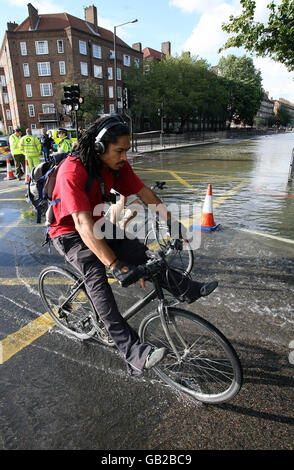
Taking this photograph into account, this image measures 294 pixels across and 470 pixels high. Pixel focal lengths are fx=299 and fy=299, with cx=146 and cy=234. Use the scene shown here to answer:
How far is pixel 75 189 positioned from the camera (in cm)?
205

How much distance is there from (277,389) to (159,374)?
2.97 feet

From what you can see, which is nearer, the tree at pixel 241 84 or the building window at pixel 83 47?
the building window at pixel 83 47

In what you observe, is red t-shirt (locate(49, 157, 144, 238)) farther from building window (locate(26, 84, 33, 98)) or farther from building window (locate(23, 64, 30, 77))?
building window (locate(23, 64, 30, 77))

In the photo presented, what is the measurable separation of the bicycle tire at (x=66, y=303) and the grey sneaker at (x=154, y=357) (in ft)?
2.42

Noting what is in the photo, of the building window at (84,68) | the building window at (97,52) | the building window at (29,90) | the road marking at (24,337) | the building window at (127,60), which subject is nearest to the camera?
the road marking at (24,337)

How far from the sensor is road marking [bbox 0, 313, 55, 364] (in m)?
2.71

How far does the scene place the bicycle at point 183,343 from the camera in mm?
2070

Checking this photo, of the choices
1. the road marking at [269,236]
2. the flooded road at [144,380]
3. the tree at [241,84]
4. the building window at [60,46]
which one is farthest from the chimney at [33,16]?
the road marking at [269,236]

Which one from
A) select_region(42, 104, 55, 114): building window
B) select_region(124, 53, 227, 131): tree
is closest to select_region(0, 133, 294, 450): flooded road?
select_region(124, 53, 227, 131): tree

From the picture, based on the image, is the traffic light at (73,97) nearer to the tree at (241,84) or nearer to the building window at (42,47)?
the building window at (42,47)

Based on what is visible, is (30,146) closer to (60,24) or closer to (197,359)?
(197,359)

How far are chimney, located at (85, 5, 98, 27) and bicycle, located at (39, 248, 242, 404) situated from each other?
56.3 m

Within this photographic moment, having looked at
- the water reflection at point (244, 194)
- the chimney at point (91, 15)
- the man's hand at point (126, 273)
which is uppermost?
the chimney at point (91, 15)

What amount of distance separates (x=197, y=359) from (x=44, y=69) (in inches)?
1935
